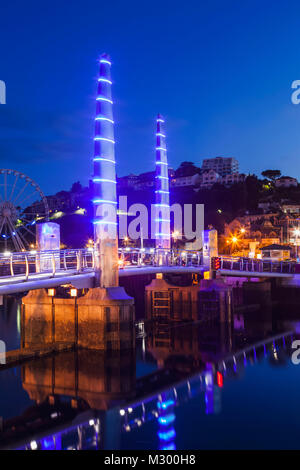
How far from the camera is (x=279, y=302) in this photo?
2013 inches

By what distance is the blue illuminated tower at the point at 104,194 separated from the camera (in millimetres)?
26984

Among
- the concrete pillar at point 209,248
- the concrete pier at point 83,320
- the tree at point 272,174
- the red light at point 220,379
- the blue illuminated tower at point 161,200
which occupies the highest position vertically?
the tree at point 272,174

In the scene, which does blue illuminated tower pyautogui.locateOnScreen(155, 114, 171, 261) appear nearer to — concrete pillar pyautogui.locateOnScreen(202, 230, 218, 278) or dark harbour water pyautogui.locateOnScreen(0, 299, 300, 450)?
concrete pillar pyautogui.locateOnScreen(202, 230, 218, 278)

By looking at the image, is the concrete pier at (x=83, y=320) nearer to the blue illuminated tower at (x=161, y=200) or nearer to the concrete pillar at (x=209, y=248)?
the concrete pillar at (x=209, y=248)

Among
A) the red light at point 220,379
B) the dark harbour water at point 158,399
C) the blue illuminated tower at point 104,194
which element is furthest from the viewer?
the blue illuminated tower at point 104,194

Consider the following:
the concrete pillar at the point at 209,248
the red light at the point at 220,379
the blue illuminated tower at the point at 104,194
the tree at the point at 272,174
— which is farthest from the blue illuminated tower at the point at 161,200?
the tree at the point at 272,174

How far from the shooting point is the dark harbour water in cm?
1589

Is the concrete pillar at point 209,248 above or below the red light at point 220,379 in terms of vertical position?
above

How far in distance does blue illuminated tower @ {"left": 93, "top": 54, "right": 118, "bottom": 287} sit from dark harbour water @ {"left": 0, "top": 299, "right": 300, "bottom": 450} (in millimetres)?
4673

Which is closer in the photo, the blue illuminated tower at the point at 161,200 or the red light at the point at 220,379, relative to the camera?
the red light at the point at 220,379

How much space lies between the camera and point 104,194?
27.5 metres

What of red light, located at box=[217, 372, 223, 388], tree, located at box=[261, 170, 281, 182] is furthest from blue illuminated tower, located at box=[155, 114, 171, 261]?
tree, located at box=[261, 170, 281, 182]

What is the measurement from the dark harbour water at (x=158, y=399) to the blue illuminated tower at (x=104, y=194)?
4.67 meters
